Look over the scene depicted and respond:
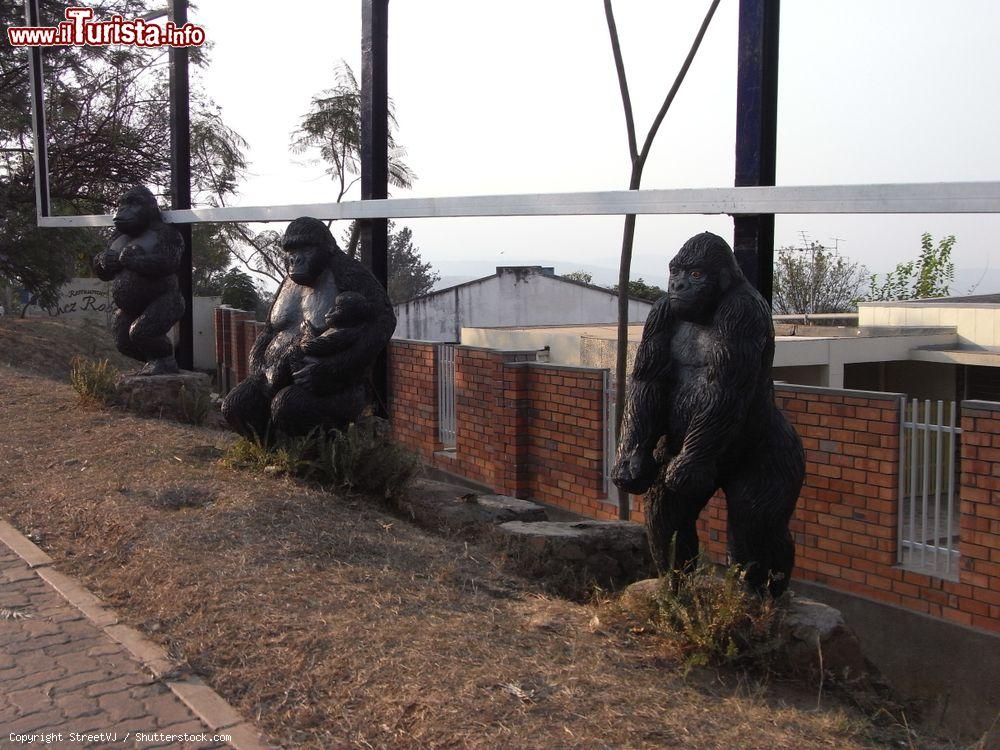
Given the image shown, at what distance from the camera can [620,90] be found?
7887 millimetres

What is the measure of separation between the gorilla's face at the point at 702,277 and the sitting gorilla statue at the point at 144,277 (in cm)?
681

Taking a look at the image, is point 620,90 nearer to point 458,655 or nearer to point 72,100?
point 458,655

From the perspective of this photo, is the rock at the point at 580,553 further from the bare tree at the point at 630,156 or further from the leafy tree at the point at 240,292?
the leafy tree at the point at 240,292

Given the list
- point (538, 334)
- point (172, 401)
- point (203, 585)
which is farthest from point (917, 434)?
point (538, 334)

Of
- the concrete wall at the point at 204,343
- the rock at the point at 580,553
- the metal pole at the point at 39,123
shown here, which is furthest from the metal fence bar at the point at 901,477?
the concrete wall at the point at 204,343

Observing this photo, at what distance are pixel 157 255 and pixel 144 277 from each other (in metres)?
0.29

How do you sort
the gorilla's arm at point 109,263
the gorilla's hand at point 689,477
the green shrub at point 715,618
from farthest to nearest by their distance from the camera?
the gorilla's arm at point 109,263
the gorilla's hand at point 689,477
the green shrub at point 715,618

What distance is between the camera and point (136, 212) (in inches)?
384

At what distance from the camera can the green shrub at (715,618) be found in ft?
13.0

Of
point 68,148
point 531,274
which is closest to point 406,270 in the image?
point 531,274

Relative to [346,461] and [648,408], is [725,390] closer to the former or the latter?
[648,408]

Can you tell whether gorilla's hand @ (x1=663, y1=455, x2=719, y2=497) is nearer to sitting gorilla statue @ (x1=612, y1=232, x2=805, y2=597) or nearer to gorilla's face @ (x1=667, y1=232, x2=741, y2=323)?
sitting gorilla statue @ (x1=612, y1=232, x2=805, y2=597)

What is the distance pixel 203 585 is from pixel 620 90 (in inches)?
195

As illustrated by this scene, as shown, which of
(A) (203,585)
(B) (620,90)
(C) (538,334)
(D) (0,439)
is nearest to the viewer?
(A) (203,585)
